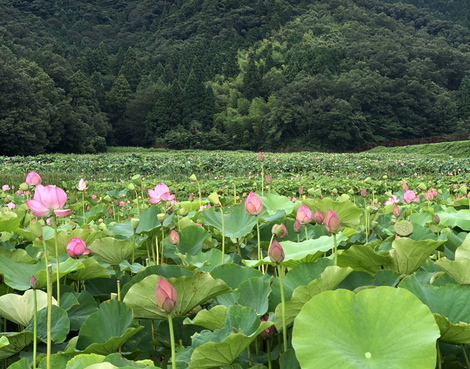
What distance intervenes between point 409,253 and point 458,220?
0.51 m

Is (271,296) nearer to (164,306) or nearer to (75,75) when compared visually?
(164,306)

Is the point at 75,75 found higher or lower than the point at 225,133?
higher

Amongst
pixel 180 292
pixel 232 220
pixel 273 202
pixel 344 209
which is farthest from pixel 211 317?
pixel 273 202

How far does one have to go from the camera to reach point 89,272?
0.79 metres

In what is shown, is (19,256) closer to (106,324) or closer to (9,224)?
(9,224)

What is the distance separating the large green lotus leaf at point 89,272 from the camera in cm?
75

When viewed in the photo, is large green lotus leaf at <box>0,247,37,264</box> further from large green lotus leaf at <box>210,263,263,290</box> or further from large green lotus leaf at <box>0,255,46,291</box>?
large green lotus leaf at <box>210,263,263,290</box>

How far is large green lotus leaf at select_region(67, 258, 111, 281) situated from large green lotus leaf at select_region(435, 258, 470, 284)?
0.58m

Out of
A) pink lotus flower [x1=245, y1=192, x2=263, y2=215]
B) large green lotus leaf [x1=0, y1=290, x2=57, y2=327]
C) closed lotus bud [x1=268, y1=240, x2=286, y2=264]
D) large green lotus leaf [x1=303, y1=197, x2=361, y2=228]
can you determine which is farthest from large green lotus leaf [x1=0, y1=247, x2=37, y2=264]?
large green lotus leaf [x1=303, y1=197, x2=361, y2=228]

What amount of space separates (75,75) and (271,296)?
31.8 metres

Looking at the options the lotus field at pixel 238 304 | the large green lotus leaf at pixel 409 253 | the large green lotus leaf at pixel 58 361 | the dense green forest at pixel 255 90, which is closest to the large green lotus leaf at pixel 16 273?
the lotus field at pixel 238 304

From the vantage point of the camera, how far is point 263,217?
1.10 metres

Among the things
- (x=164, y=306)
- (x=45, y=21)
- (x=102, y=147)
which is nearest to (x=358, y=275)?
(x=164, y=306)

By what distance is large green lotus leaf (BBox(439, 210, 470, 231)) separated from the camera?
3.51ft
